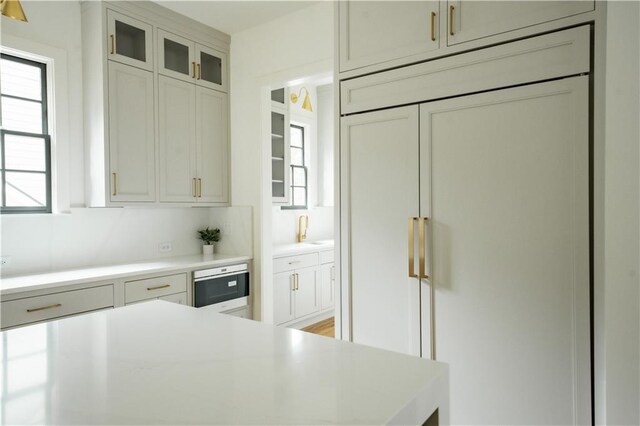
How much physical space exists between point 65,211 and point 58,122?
2.11 ft

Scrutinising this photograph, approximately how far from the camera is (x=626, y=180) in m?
1.39

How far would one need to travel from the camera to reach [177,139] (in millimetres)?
3363

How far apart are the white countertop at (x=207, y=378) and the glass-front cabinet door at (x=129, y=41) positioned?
96.9 inches

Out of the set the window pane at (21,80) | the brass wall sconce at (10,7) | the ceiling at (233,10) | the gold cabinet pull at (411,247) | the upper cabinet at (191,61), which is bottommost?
the gold cabinet pull at (411,247)

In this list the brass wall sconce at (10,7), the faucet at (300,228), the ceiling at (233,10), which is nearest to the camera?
the brass wall sconce at (10,7)

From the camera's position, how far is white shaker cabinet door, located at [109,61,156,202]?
115 inches

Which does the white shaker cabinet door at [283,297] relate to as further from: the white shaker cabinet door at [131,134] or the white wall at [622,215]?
the white wall at [622,215]

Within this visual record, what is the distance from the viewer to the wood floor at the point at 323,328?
13.9 feet

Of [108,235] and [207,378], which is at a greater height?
[108,235]

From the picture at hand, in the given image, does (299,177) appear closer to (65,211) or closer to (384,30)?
(65,211)

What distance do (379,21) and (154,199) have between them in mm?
2144

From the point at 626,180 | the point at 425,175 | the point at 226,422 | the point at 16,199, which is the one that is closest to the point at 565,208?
the point at 626,180

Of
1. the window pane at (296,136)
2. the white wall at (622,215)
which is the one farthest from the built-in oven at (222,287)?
the white wall at (622,215)

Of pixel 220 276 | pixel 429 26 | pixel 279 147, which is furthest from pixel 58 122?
pixel 429 26
